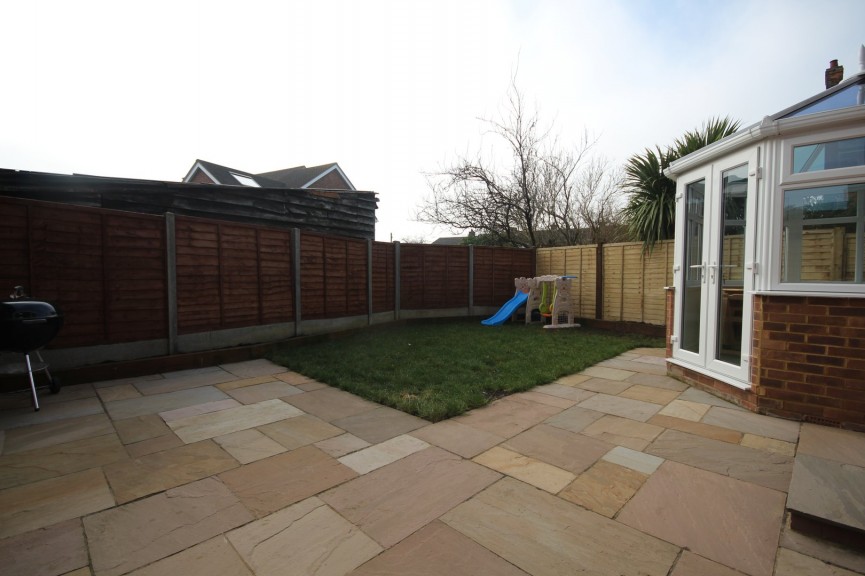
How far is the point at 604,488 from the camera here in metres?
2.22

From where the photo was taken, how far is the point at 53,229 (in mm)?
4031

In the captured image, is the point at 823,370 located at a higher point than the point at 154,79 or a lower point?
lower

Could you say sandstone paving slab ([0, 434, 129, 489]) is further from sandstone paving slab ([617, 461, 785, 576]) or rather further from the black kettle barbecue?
sandstone paving slab ([617, 461, 785, 576])

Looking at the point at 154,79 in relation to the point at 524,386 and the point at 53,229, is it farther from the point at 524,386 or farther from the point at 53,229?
the point at 524,386

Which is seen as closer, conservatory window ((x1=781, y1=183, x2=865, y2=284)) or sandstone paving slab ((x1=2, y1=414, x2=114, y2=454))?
sandstone paving slab ((x1=2, y1=414, x2=114, y2=454))

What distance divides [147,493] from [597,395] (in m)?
3.79

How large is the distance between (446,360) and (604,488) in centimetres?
322

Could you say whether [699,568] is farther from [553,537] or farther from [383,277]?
[383,277]

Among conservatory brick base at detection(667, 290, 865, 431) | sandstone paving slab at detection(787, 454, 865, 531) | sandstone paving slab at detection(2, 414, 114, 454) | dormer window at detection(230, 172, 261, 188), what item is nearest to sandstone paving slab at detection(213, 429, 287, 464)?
sandstone paving slab at detection(2, 414, 114, 454)

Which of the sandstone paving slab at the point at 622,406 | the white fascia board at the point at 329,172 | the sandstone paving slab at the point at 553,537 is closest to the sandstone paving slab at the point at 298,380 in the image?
the sandstone paving slab at the point at 553,537

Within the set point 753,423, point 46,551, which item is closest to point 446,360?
point 753,423

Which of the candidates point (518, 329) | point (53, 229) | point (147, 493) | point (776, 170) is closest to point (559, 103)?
point (518, 329)

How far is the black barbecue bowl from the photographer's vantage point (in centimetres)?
325

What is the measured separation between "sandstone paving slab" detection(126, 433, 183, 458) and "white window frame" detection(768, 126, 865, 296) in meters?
4.93
